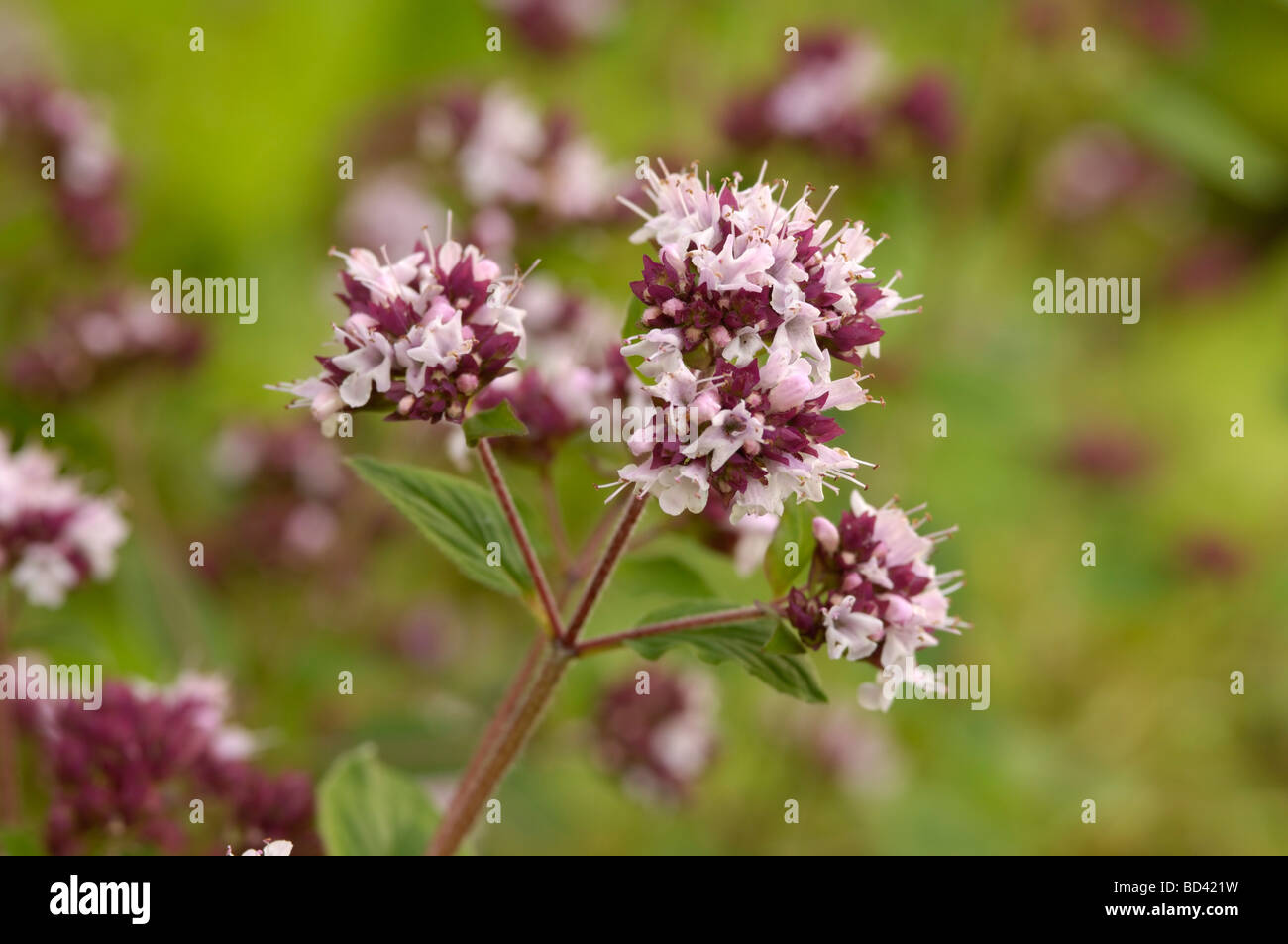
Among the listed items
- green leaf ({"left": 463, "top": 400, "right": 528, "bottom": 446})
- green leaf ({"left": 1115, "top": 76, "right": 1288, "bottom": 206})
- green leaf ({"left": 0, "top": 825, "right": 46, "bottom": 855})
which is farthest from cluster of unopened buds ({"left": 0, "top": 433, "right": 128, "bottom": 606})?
green leaf ({"left": 1115, "top": 76, "right": 1288, "bottom": 206})

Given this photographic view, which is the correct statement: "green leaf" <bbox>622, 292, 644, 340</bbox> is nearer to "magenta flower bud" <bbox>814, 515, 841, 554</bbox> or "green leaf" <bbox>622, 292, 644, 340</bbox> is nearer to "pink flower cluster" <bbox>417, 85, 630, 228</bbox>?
"magenta flower bud" <bbox>814, 515, 841, 554</bbox>

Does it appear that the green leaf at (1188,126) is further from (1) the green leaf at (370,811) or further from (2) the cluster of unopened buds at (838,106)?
(1) the green leaf at (370,811)

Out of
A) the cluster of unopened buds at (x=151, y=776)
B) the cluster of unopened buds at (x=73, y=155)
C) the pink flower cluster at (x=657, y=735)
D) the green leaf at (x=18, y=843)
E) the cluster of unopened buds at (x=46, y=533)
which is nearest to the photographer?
the green leaf at (x=18, y=843)

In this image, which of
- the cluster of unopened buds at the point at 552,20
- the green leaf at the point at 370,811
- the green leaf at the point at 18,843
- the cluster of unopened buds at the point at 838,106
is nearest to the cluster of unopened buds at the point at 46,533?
the green leaf at the point at 18,843

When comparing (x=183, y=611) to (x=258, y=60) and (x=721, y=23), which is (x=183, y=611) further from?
(x=258, y=60)

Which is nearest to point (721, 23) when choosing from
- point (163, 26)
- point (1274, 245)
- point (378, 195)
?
point (378, 195)

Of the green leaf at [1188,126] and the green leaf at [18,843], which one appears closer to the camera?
the green leaf at [18,843]
